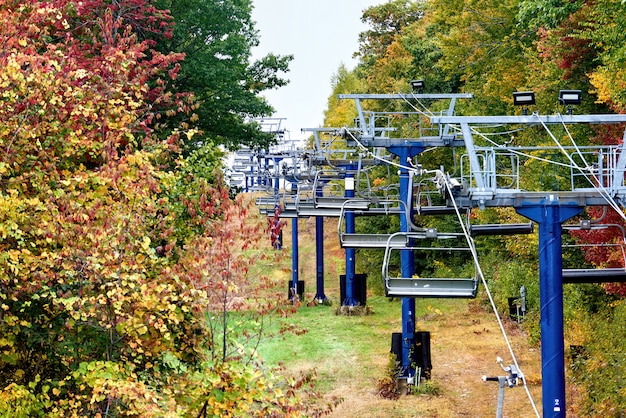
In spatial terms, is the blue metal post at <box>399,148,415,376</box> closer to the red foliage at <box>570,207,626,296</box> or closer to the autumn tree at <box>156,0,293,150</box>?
the red foliage at <box>570,207,626,296</box>

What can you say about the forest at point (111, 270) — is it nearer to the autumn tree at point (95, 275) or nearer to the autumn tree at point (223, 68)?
the autumn tree at point (95, 275)

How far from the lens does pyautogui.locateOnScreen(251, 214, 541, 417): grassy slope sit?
20969mm

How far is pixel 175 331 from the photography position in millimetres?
12109

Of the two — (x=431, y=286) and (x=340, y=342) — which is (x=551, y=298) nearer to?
(x=431, y=286)

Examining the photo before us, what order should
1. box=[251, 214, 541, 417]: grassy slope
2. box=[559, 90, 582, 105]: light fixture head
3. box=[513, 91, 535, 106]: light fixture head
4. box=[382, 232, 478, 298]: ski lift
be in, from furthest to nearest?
1. box=[251, 214, 541, 417]: grassy slope
2. box=[559, 90, 582, 105]: light fixture head
3. box=[513, 91, 535, 106]: light fixture head
4. box=[382, 232, 478, 298]: ski lift

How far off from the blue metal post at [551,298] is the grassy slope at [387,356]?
148 inches

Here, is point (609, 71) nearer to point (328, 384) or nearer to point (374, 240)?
point (374, 240)

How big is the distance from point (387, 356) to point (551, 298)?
13.0m

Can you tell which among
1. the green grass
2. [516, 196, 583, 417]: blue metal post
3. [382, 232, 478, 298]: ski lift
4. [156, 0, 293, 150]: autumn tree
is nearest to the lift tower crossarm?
[516, 196, 583, 417]: blue metal post

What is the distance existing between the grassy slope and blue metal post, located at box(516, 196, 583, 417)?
12.4ft

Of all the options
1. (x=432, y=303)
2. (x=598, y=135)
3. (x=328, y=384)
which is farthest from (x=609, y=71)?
(x=432, y=303)

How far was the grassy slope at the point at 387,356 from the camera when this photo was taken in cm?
2097

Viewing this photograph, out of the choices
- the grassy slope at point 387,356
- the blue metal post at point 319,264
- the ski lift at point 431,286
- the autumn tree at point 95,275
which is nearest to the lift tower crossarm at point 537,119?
the ski lift at point 431,286

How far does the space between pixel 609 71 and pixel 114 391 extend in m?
14.9
